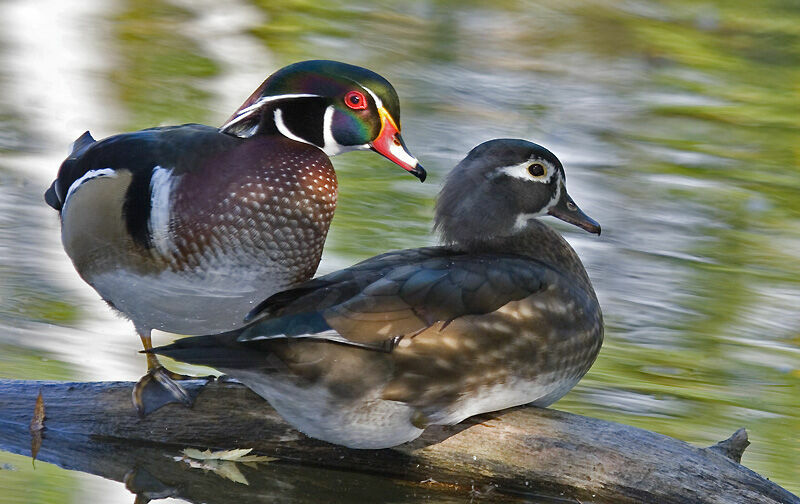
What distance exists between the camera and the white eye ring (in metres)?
4.64

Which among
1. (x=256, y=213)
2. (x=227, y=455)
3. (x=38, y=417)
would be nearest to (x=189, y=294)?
(x=256, y=213)

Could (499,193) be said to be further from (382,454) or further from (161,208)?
(161,208)

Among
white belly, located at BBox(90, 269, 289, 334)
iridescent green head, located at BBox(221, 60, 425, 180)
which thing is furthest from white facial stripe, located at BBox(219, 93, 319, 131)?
white belly, located at BBox(90, 269, 289, 334)

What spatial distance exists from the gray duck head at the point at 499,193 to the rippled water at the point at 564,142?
80 centimetres

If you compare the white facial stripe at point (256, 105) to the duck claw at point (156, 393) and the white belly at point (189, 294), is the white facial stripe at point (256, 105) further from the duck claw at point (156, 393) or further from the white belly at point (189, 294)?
the duck claw at point (156, 393)

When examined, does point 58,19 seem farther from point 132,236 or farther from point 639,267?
point 132,236

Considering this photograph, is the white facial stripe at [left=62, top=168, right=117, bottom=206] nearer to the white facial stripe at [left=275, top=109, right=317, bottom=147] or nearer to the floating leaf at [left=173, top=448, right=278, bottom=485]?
the white facial stripe at [left=275, top=109, right=317, bottom=147]

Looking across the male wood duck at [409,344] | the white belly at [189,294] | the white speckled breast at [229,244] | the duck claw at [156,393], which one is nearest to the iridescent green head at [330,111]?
the white speckled breast at [229,244]

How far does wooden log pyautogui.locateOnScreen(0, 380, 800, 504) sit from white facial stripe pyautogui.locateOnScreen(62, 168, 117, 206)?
64 cm

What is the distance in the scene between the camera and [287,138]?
14.9 ft

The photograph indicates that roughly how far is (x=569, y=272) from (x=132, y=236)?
1.41 m

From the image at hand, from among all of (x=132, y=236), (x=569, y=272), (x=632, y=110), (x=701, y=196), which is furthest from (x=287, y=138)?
(x=632, y=110)

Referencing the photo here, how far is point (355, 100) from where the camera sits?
4.44 metres

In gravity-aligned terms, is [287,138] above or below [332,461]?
above
